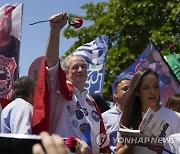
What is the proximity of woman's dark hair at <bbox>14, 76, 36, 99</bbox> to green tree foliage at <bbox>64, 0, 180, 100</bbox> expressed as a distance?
1090 cm

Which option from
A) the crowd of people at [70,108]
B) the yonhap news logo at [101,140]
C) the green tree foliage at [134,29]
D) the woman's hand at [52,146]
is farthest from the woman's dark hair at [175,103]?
the green tree foliage at [134,29]

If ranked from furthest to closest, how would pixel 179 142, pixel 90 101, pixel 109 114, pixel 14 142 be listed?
pixel 109 114 < pixel 90 101 < pixel 179 142 < pixel 14 142

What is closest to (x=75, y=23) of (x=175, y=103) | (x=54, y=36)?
(x=54, y=36)

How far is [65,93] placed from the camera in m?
3.18

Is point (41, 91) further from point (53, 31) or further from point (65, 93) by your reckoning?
point (53, 31)

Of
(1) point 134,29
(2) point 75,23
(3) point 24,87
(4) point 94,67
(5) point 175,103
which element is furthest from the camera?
(1) point 134,29

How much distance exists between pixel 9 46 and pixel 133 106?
11.3 ft

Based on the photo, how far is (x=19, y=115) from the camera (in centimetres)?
318

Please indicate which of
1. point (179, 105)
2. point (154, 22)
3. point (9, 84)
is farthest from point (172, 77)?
point (154, 22)

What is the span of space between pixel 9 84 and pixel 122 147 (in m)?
3.43

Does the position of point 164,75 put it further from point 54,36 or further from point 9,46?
point 54,36

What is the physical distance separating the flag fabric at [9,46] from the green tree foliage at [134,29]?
326 inches

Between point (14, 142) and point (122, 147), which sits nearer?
point (14, 142)

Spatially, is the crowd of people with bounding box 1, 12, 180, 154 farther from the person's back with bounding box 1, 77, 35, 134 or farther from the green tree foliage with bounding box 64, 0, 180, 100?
the green tree foliage with bounding box 64, 0, 180, 100
